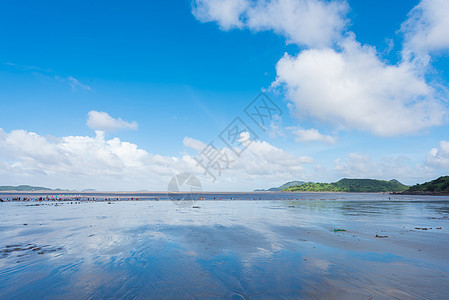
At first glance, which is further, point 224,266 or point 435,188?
point 435,188

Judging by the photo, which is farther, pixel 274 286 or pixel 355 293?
pixel 274 286

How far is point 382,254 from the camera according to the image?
550 inches

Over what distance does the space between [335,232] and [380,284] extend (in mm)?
12936

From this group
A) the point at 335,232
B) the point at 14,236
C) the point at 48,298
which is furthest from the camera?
the point at 335,232

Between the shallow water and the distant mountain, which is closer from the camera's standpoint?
the shallow water

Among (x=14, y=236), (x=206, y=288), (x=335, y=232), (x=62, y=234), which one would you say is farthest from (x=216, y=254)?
(x=14, y=236)

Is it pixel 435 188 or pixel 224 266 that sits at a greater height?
pixel 435 188

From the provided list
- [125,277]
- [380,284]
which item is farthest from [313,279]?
[125,277]

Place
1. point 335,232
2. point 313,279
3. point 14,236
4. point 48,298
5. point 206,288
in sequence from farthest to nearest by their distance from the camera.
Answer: point 335,232, point 14,236, point 313,279, point 206,288, point 48,298

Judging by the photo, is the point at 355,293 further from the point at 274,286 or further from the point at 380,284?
the point at 274,286

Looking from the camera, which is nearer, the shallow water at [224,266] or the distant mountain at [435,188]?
the shallow water at [224,266]

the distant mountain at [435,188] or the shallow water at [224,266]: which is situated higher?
the distant mountain at [435,188]

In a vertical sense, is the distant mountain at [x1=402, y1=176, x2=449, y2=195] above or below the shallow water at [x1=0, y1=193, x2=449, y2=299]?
above

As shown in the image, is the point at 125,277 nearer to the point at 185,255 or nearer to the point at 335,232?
the point at 185,255
